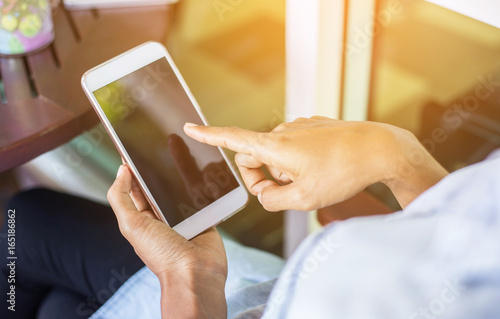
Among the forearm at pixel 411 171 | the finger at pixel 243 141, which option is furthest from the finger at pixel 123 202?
the forearm at pixel 411 171

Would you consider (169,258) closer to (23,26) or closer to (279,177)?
(279,177)

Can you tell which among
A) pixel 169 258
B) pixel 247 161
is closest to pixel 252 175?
pixel 247 161

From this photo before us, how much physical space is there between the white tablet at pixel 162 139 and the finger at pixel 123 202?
0.02 meters

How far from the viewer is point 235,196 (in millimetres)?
668

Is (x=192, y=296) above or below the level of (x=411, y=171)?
below

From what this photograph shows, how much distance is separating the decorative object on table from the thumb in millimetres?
407

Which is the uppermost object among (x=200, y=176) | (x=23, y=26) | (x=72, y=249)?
(x=23, y=26)

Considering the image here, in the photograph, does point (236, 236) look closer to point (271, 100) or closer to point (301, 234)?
point (301, 234)

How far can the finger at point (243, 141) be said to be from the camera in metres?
0.52

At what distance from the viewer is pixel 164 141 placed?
0.63m

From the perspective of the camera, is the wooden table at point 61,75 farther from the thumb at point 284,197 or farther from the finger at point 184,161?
the thumb at point 284,197

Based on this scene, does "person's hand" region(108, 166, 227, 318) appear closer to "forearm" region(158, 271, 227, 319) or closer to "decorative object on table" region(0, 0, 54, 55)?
"forearm" region(158, 271, 227, 319)

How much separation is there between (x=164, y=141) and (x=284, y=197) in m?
0.18

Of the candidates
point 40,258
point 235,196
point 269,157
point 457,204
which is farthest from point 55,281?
point 457,204
